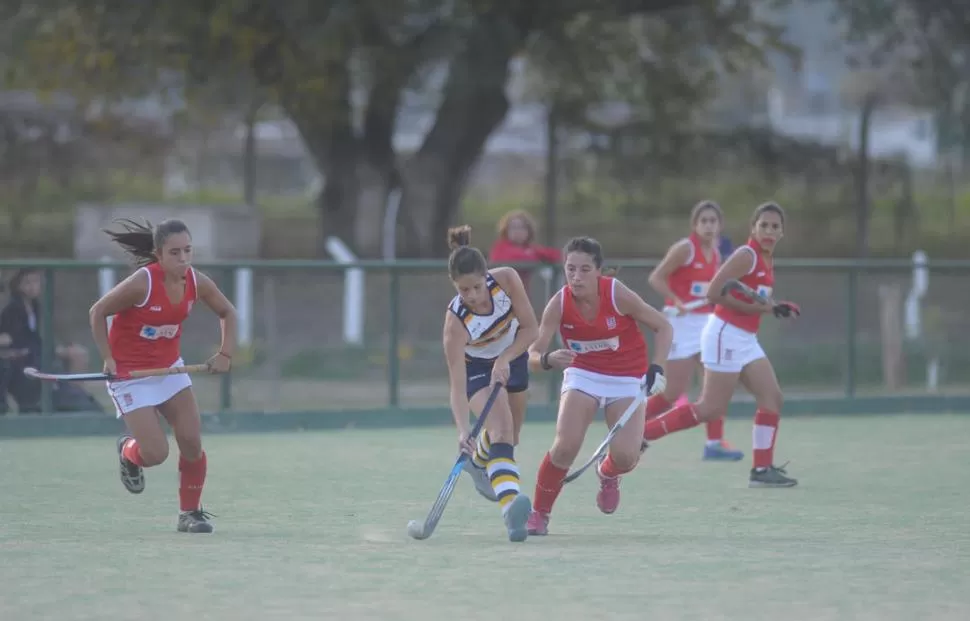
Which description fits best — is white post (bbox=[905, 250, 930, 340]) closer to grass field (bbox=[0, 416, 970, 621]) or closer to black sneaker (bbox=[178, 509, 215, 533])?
grass field (bbox=[0, 416, 970, 621])

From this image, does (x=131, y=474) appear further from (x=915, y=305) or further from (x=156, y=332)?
(x=915, y=305)

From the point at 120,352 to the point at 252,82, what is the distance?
12.3m

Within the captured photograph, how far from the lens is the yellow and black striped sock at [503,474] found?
8.42 metres

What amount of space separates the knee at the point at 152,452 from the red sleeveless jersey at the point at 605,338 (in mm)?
2187

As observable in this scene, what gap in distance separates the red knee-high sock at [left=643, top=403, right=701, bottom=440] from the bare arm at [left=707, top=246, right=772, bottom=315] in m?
0.96

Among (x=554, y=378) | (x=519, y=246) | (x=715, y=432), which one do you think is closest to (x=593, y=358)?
(x=715, y=432)

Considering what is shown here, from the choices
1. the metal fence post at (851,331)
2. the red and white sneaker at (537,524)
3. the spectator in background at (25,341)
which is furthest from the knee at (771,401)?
the spectator in background at (25,341)

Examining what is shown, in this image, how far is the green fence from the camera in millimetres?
15383

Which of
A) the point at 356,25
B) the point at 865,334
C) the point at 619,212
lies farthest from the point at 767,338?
the point at 619,212

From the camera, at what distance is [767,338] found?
59.9ft

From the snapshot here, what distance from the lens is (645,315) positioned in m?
8.62

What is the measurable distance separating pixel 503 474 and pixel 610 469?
0.70 meters

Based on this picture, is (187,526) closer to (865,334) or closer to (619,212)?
(865,334)

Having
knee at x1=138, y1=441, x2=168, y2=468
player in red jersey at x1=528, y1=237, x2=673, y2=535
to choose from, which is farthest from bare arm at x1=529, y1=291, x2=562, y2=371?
knee at x1=138, y1=441, x2=168, y2=468
